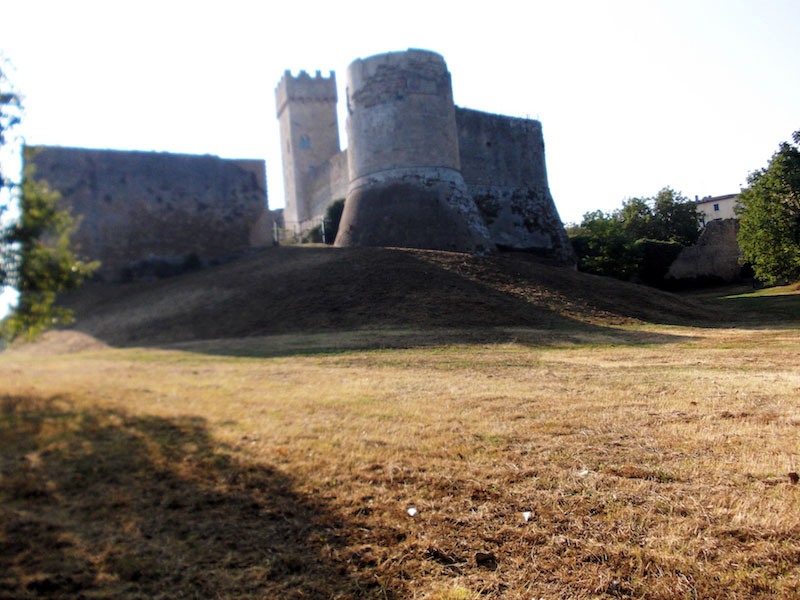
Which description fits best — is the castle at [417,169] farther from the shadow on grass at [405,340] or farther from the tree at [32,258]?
the tree at [32,258]

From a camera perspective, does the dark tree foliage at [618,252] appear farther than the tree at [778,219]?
Result: Yes

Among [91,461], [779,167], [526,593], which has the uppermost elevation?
[779,167]

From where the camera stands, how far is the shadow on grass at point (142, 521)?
2.68 metres

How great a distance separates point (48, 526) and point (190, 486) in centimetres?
81

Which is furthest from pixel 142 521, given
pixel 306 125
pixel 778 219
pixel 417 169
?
pixel 306 125

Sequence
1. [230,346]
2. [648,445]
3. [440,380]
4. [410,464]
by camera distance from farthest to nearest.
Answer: [230,346], [440,380], [648,445], [410,464]

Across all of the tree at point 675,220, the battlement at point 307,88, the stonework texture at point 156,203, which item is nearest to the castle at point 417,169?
the stonework texture at point 156,203

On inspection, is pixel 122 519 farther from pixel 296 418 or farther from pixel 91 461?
pixel 296 418

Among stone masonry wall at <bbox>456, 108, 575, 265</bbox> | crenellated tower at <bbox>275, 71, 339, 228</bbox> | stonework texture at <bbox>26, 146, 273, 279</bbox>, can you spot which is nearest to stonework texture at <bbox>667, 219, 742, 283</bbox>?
stone masonry wall at <bbox>456, 108, 575, 265</bbox>

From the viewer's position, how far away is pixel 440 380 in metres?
7.79

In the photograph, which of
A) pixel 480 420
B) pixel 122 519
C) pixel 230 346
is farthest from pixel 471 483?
pixel 230 346

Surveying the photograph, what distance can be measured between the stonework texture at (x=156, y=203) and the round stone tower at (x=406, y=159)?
490 cm

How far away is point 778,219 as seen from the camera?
82.5 ft

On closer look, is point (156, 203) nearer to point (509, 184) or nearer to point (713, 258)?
point (509, 184)
